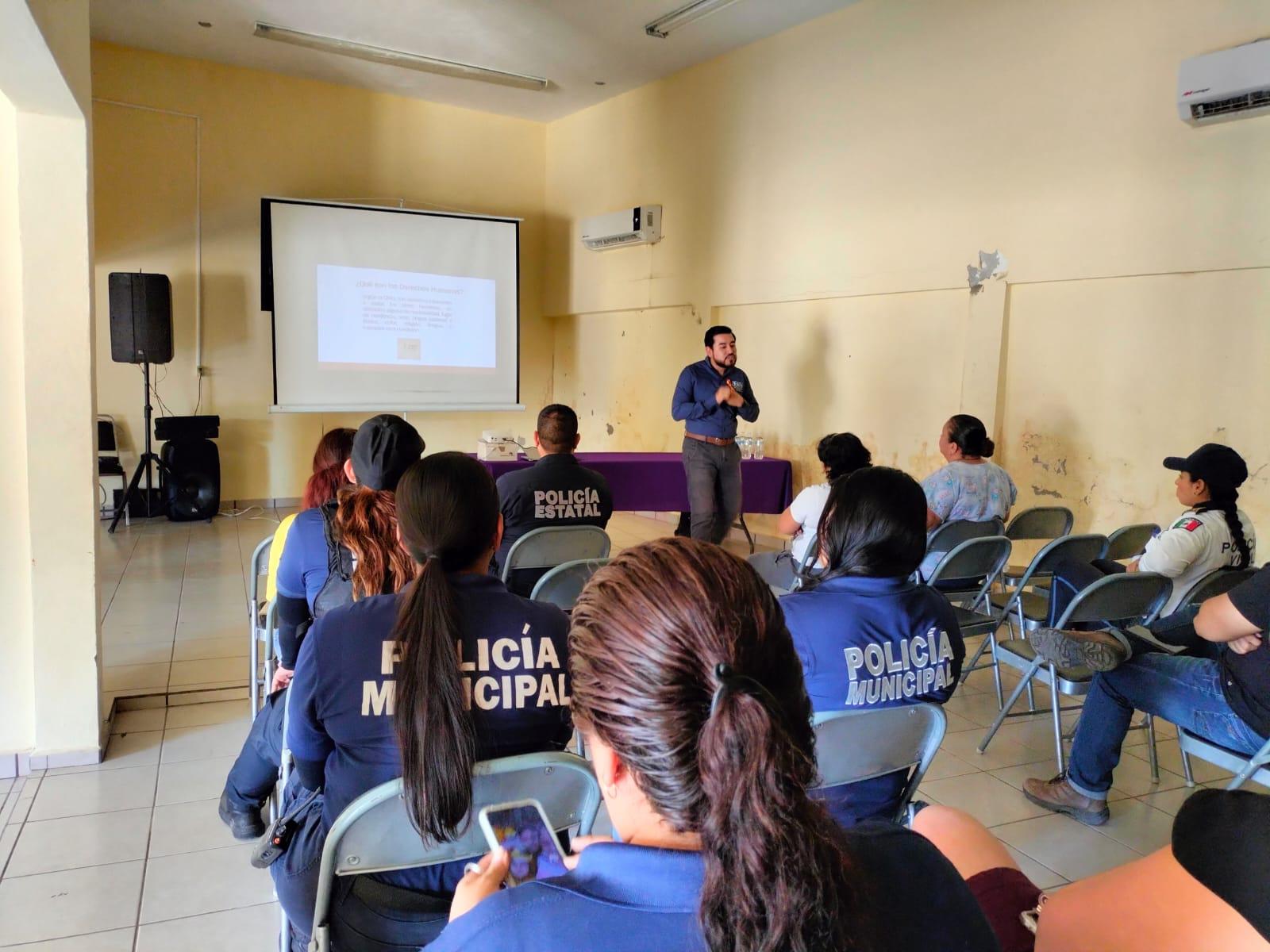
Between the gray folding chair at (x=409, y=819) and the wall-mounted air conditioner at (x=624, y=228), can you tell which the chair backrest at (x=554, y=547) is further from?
the wall-mounted air conditioner at (x=624, y=228)

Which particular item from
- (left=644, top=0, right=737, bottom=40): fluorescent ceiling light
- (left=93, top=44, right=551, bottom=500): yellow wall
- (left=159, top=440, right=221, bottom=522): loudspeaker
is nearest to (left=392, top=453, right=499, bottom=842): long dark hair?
(left=644, top=0, right=737, bottom=40): fluorescent ceiling light

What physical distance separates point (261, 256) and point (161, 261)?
73cm

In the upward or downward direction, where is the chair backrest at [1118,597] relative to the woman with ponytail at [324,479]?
downward

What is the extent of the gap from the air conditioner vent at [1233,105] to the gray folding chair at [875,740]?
11.5ft

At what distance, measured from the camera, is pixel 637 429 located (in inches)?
306

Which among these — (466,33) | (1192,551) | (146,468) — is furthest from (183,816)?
(466,33)

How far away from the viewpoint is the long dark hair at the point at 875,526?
1745mm

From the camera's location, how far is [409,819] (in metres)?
1.21

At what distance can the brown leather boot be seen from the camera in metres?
2.51

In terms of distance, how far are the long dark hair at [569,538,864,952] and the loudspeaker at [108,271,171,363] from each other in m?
6.60

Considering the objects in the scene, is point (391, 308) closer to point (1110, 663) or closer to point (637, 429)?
point (637, 429)

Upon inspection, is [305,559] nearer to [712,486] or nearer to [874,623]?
[874,623]

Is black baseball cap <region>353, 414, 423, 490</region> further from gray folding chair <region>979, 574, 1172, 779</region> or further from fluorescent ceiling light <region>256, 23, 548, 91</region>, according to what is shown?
fluorescent ceiling light <region>256, 23, 548, 91</region>

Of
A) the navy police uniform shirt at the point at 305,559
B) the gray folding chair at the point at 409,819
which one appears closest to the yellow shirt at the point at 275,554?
the navy police uniform shirt at the point at 305,559
